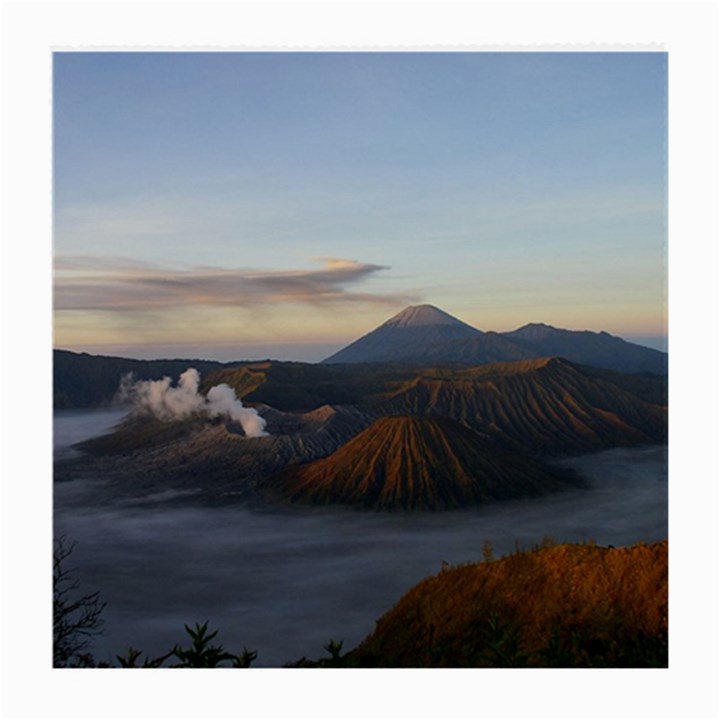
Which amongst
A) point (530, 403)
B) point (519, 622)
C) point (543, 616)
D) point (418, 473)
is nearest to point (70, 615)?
point (418, 473)

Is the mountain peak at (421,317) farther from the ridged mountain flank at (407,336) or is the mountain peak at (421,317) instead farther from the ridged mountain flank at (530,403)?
the ridged mountain flank at (530,403)

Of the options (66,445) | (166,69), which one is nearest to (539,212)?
(166,69)

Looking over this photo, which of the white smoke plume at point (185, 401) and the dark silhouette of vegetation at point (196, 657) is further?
the white smoke plume at point (185, 401)

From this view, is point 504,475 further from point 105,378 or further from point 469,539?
point 105,378

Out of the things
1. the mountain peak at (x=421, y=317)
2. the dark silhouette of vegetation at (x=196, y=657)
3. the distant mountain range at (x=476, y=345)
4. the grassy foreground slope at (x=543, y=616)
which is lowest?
the dark silhouette of vegetation at (x=196, y=657)

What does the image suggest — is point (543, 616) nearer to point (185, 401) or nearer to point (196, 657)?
point (196, 657)

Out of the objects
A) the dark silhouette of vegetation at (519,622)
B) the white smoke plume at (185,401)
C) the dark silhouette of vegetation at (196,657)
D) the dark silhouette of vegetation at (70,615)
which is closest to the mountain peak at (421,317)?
the white smoke plume at (185,401)
